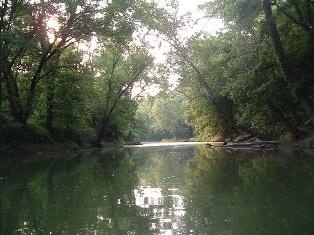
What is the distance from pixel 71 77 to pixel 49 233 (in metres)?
31.9

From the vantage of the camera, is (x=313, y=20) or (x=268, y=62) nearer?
(x=313, y=20)

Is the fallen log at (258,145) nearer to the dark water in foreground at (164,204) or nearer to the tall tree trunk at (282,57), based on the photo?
the tall tree trunk at (282,57)

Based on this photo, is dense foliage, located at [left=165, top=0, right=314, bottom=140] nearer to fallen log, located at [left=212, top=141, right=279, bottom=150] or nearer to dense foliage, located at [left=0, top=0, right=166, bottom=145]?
fallen log, located at [left=212, top=141, right=279, bottom=150]

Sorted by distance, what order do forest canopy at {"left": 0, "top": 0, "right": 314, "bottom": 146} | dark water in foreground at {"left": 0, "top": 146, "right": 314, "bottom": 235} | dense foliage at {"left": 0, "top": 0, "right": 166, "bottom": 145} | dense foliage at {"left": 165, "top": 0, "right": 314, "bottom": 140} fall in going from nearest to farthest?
Answer: dark water in foreground at {"left": 0, "top": 146, "right": 314, "bottom": 235} < dense foliage at {"left": 165, "top": 0, "right": 314, "bottom": 140} < forest canopy at {"left": 0, "top": 0, "right": 314, "bottom": 146} < dense foliage at {"left": 0, "top": 0, "right": 166, "bottom": 145}

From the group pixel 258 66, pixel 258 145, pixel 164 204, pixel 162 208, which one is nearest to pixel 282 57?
pixel 258 66

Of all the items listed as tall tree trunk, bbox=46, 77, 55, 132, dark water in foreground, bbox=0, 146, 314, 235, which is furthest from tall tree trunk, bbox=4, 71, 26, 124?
dark water in foreground, bbox=0, 146, 314, 235

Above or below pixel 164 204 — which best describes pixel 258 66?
above

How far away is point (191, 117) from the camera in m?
56.0

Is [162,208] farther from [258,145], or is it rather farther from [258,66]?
[258,145]

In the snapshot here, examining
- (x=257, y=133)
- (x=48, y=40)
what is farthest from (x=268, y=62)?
(x=48, y=40)

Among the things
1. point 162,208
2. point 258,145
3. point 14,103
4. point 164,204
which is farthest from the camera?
point 258,145

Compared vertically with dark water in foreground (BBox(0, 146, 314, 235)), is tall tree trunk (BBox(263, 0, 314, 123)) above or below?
above

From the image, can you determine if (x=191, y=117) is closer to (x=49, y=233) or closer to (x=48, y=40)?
(x=48, y=40)

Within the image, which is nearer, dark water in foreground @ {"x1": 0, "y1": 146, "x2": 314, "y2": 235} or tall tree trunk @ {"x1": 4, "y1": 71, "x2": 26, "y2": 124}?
dark water in foreground @ {"x1": 0, "y1": 146, "x2": 314, "y2": 235}
